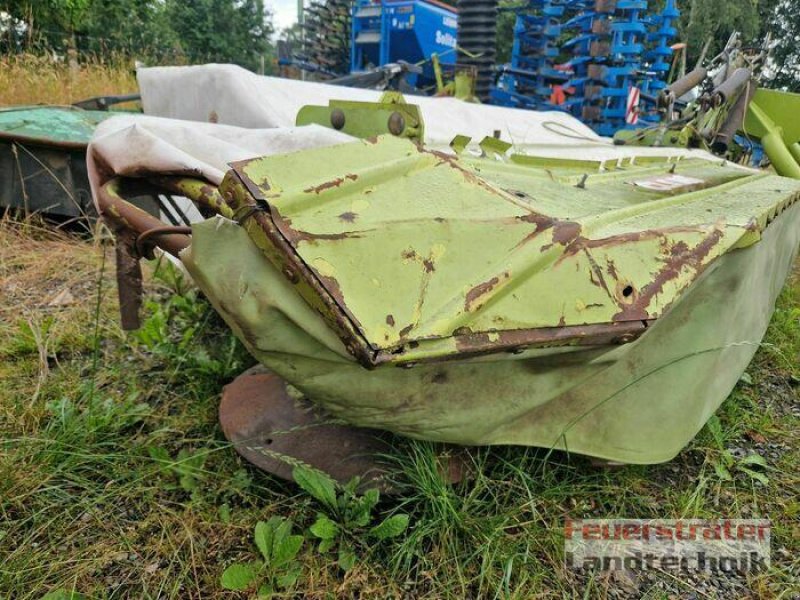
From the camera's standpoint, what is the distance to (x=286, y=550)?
120 centimetres

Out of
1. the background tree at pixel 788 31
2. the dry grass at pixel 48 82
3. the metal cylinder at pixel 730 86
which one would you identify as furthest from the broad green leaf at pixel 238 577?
the background tree at pixel 788 31

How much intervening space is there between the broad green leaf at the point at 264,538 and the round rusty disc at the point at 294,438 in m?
0.17

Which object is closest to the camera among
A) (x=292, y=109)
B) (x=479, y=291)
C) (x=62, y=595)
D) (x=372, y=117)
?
(x=479, y=291)

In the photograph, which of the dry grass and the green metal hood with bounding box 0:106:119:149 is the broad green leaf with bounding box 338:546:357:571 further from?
the dry grass

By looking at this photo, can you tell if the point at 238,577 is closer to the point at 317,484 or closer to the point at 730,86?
the point at 317,484

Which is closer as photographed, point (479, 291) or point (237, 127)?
point (479, 291)

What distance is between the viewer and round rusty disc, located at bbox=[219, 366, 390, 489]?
55.3 inches

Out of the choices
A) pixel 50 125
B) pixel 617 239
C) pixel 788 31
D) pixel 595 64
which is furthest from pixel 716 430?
pixel 788 31

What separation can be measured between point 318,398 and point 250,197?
42cm

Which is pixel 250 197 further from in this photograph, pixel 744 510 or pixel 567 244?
pixel 744 510

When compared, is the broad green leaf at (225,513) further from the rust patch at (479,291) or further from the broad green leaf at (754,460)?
the broad green leaf at (754,460)

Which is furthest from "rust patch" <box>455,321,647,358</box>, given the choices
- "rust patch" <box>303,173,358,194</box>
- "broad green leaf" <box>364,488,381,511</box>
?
"broad green leaf" <box>364,488,381,511</box>

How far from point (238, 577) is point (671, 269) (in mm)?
1024

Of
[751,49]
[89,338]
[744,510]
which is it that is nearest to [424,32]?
[751,49]
